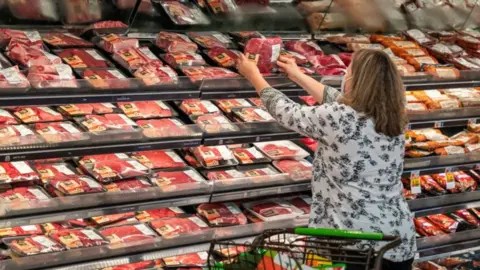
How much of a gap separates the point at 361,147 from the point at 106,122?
4.44ft

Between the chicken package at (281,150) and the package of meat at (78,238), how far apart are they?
1201mm

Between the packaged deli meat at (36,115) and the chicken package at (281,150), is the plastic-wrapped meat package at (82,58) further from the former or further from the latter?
the chicken package at (281,150)

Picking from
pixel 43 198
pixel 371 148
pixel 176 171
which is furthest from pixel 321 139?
pixel 43 198

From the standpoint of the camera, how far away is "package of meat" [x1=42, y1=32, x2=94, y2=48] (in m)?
4.40

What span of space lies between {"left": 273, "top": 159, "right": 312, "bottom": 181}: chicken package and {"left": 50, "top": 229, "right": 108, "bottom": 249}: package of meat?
3.82 feet

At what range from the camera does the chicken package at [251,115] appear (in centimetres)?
473

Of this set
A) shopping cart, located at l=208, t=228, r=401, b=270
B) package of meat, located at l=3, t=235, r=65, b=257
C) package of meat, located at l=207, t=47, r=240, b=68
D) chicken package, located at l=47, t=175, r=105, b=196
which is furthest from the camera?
package of meat, located at l=207, t=47, r=240, b=68

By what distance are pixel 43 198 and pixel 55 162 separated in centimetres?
38

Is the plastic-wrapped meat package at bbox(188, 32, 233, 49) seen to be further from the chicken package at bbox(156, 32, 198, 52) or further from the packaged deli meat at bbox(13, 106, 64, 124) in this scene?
the packaged deli meat at bbox(13, 106, 64, 124)

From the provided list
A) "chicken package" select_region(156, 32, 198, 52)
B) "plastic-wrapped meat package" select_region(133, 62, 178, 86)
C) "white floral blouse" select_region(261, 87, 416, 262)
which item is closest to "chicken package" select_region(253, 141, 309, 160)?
"chicken package" select_region(156, 32, 198, 52)

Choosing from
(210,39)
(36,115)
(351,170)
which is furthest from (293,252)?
(210,39)

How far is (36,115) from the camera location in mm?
4344

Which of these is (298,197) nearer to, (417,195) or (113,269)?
(417,195)

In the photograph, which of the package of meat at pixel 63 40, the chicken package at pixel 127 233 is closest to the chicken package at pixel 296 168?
the chicken package at pixel 127 233
